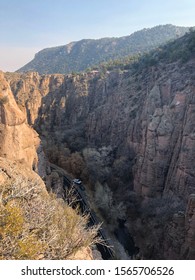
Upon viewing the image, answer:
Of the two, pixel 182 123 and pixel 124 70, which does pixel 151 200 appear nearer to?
pixel 182 123

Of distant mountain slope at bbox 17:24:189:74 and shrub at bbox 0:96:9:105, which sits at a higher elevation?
distant mountain slope at bbox 17:24:189:74

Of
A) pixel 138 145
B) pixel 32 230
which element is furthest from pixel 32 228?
pixel 138 145

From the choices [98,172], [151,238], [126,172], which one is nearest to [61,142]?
[98,172]

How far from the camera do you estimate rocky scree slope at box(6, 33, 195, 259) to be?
24594mm

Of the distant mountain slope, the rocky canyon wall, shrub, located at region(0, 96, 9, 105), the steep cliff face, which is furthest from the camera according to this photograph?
the distant mountain slope

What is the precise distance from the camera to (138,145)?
3625 cm

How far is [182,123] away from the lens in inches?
1195

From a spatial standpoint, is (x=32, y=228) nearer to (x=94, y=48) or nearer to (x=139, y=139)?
(x=139, y=139)

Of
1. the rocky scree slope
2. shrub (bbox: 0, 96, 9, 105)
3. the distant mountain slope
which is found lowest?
the rocky scree slope

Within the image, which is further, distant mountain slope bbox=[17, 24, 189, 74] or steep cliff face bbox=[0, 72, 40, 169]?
distant mountain slope bbox=[17, 24, 189, 74]

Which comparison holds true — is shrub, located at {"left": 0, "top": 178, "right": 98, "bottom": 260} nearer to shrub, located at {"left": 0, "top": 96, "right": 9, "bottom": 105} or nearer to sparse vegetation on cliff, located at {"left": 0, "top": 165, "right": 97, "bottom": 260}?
sparse vegetation on cliff, located at {"left": 0, "top": 165, "right": 97, "bottom": 260}

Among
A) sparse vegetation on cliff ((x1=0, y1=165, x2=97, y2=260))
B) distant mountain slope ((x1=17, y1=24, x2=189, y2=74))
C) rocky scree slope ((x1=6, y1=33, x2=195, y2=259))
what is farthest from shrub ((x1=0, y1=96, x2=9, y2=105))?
distant mountain slope ((x1=17, y1=24, x2=189, y2=74))

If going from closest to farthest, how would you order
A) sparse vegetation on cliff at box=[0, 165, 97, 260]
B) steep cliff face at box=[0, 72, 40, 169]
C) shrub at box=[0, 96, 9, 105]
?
sparse vegetation on cliff at box=[0, 165, 97, 260]
steep cliff face at box=[0, 72, 40, 169]
shrub at box=[0, 96, 9, 105]
